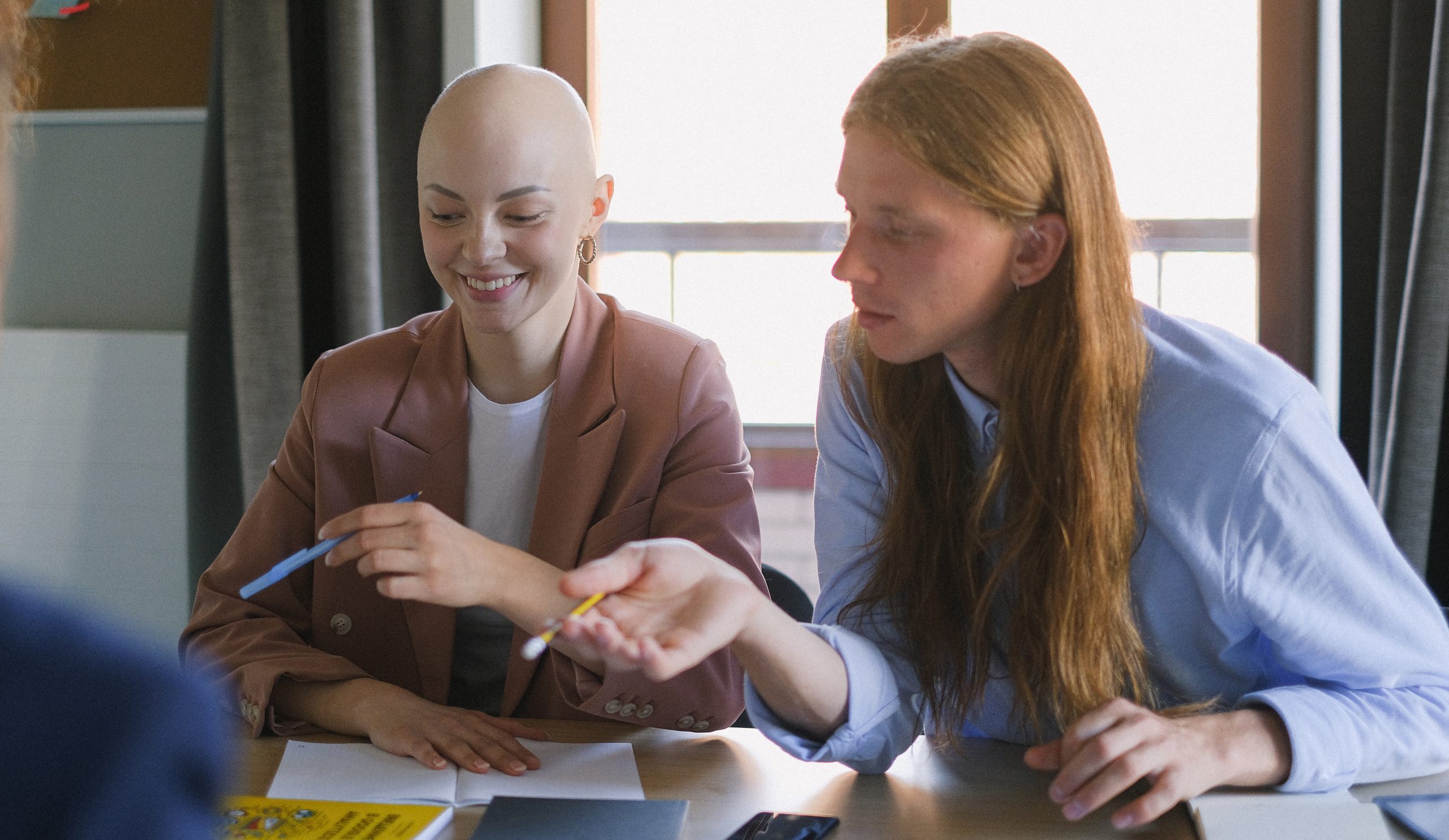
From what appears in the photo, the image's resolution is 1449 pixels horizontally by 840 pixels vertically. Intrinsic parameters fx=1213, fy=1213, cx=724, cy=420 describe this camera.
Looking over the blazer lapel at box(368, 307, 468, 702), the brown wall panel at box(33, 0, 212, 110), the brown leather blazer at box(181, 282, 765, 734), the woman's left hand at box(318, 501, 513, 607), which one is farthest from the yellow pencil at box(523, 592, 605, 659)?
the brown wall panel at box(33, 0, 212, 110)

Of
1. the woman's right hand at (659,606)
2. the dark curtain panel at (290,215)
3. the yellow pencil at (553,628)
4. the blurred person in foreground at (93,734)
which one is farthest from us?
the dark curtain panel at (290,215)

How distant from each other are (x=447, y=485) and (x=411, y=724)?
1.20 feet

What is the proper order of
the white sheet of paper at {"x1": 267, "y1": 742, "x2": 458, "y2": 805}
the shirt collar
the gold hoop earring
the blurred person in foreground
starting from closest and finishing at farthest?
the blurred person in foreground → the white sheet of paper at {"x1": 267, "y1": 742, "x2": 458, "y2": 805} → the shirt collar → the gold hoop earring

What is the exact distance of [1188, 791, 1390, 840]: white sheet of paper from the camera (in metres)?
0.95

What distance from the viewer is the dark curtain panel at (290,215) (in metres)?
2.27

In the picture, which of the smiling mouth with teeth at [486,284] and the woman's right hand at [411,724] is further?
the smiling mouth with teeth at [486,284]

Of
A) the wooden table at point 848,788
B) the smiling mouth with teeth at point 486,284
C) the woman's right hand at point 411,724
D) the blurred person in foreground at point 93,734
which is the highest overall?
the smiling mouth with teeth at point 486,284

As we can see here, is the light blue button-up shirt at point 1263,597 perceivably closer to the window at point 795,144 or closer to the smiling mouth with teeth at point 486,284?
the smiling mouth with teeth at point 486,284

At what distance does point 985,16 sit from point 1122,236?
1.46m

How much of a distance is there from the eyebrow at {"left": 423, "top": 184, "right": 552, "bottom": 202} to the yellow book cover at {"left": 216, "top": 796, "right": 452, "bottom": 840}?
704 millimetres

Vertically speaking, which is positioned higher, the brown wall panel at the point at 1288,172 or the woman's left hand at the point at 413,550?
the brown wall panel at the point at 1288,172

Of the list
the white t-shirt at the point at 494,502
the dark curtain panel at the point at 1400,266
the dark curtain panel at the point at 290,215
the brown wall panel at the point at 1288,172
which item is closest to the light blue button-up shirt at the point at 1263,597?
the white t-shirt at the point at 494,502

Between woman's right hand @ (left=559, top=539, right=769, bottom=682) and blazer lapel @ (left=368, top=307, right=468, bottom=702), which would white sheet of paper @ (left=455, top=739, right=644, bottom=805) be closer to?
woman's right hand @ (left=559, top=539, right=769, bottom=682)

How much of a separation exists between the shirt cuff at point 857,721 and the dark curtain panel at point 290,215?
4.69 feet
